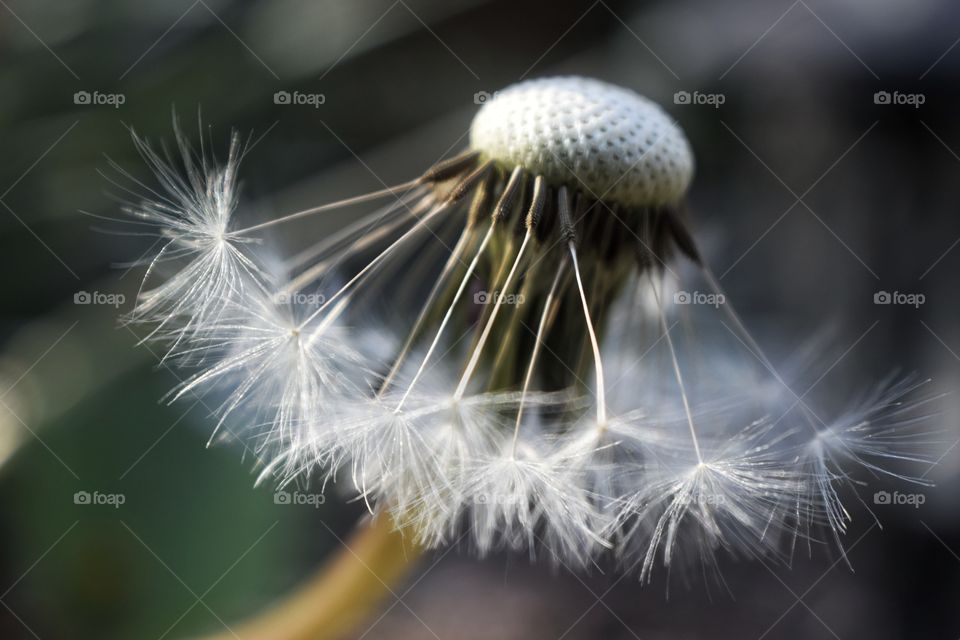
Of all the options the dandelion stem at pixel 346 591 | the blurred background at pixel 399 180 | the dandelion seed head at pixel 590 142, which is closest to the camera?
the dandelion seed head at pixel 590 142

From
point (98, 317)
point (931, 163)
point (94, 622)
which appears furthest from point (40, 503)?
point (931, 163)

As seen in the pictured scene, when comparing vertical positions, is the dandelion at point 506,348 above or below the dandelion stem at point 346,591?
above

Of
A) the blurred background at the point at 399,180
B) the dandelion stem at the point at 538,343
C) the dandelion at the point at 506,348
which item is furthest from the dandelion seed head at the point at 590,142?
the blurred background at the point at 399,180

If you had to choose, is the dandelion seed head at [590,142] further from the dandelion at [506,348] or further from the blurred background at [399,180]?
the blurred background at [399,180]

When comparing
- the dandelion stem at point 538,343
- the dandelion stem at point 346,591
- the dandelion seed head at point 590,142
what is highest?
the dandelion seed head at point 590,142

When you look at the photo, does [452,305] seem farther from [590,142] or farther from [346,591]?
[346,591]

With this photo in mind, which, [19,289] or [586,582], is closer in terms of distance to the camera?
[19,289]

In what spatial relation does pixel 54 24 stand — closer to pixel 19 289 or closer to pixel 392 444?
pixel 19 289

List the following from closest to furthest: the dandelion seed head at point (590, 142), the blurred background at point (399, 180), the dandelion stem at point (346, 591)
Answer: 1. the dandelion seed head at point (590, 142)
2. the dandelion stem at point (346, 591)
3. the blurred background at point (399, 180)

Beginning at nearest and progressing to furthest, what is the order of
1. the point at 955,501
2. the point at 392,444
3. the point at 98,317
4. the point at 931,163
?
the point at 392,444 < the point at 98,317 < the point at 955,501 < the point at 931,163
